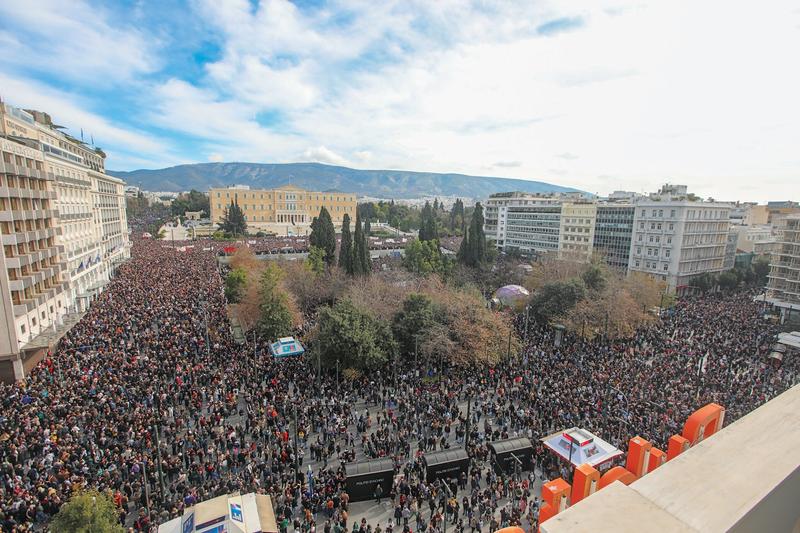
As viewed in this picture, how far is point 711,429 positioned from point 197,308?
31.1 meters

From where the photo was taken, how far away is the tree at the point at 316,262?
42.0 metres

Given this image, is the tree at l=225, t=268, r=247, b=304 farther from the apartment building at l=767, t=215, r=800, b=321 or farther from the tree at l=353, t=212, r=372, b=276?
the apartment building at l=767, t=215, r=800, b=321

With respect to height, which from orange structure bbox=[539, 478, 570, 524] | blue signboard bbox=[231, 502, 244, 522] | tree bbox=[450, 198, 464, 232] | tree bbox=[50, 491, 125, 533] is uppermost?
tree bbox=[450, 198, 464, 232]

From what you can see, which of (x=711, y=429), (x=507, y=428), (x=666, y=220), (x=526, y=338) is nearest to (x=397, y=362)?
(x=507, y=428)

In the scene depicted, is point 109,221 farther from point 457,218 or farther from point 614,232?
point 457,218

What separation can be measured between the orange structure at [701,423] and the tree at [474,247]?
3814cm

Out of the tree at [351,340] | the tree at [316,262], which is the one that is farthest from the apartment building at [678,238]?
the tree at [351,340]

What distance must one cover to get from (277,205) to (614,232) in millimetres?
72637

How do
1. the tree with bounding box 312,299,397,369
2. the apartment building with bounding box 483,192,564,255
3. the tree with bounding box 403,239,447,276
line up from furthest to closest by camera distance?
1. the apartment building with bounding box 483,192,564,255
2. the tree with bounding box 403,239,447,276
3. the tree with bounding box 312,299,397,369

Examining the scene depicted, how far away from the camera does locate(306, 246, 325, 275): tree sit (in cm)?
4200

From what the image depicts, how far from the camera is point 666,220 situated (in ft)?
163

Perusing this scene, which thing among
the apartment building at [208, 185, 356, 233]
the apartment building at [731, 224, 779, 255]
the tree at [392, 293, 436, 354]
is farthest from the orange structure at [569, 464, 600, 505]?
the apartment building at [208, 185, 356, 233]

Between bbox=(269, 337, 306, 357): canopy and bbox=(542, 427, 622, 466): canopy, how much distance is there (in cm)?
1422

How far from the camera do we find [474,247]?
4847cm
